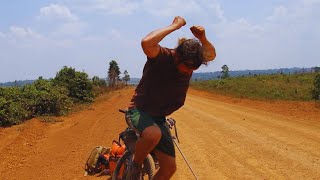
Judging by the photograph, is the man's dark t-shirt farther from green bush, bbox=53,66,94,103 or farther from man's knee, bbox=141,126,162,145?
green bush, bbox=53,66,94,103

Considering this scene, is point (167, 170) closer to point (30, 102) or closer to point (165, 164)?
point (165, 164)

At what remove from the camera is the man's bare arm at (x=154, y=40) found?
3.90 metres

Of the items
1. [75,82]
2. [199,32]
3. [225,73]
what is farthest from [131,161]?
[225,73]

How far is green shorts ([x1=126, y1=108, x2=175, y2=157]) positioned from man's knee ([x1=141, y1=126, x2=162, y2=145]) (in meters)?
0.04

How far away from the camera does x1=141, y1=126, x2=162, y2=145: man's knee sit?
→ 14.3 ft

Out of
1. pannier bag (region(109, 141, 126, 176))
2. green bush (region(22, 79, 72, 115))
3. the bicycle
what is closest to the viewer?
the bicycle

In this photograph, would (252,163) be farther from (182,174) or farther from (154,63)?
(154,63)

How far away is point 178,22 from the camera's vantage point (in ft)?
13.7

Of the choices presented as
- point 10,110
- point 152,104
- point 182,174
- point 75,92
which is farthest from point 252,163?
point 75,92

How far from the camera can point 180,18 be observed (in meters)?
4.22

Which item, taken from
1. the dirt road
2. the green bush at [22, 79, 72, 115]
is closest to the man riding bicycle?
the dirt road

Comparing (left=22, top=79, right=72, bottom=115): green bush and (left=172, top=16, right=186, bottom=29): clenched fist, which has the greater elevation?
(left=172, top=16, right=186, bottom=29): clenched fist

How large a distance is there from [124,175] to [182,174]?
85.2 inches

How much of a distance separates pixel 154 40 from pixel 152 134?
1.00 meters
